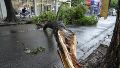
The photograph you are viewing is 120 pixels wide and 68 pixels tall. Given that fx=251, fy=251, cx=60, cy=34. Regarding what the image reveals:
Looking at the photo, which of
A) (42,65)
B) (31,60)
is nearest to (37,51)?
(31,60)

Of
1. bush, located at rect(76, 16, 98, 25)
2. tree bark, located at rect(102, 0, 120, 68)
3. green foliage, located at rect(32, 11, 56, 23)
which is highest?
A: tree bark, located at rect(102, 0, 120, 68)

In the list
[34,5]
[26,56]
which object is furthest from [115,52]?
[34,5]

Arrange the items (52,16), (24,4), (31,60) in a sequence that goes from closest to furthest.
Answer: (31,60) → (52,16) → (24,4)

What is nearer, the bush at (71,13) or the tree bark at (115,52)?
the tree bark at (115,52)

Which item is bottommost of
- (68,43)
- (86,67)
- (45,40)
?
(45,40)

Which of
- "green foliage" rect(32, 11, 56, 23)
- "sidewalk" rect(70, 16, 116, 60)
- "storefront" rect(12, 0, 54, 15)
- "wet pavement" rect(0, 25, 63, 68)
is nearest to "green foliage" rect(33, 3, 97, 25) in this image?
"green foliage" rect(32, 11, 56, 23)

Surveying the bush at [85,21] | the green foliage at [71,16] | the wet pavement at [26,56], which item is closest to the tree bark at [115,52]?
the wet pavement at [26,56]

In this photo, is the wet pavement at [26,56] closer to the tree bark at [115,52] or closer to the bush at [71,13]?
the tree bark at [115,52]

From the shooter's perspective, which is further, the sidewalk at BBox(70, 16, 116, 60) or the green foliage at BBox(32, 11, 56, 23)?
the green foliage at BBox(32, 11, 56, 23)

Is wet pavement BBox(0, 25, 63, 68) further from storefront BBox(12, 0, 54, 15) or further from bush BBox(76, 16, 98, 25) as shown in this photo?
storefront BBox(12, 0, 54, 15)

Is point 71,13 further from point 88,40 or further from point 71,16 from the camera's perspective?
point 88,40

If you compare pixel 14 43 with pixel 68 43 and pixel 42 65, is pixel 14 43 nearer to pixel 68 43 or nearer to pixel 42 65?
pixel 42 65

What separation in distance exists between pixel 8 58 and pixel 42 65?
1834mm

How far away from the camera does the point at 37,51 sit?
11102mm
